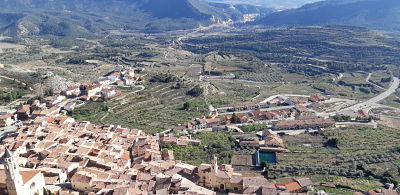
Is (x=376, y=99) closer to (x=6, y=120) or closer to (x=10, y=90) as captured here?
(x=6, y=120)

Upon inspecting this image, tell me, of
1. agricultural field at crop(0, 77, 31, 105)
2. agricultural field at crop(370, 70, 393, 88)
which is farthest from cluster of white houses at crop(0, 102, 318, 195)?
agricultural field at crop(370, 70, 393, 88)

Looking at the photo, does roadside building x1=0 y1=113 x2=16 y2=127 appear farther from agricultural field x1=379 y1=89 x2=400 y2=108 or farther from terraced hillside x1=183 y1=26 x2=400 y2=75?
terraced hillside x1=183 y1=26 x2=400 y2=75

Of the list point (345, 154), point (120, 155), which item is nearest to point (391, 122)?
point (345, 154)

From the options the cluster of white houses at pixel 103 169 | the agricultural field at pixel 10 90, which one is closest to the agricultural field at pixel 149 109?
the cluster of white houses at pixel 103 169

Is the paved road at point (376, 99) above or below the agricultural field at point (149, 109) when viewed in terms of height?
below

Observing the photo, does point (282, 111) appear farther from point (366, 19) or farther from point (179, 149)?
point (366, 19)

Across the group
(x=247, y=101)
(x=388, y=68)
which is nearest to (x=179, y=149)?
(x=247, y=101)

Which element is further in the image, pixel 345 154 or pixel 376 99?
pixel 376 99

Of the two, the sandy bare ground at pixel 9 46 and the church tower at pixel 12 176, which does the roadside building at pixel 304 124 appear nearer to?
the church tower at pixel 12 176
